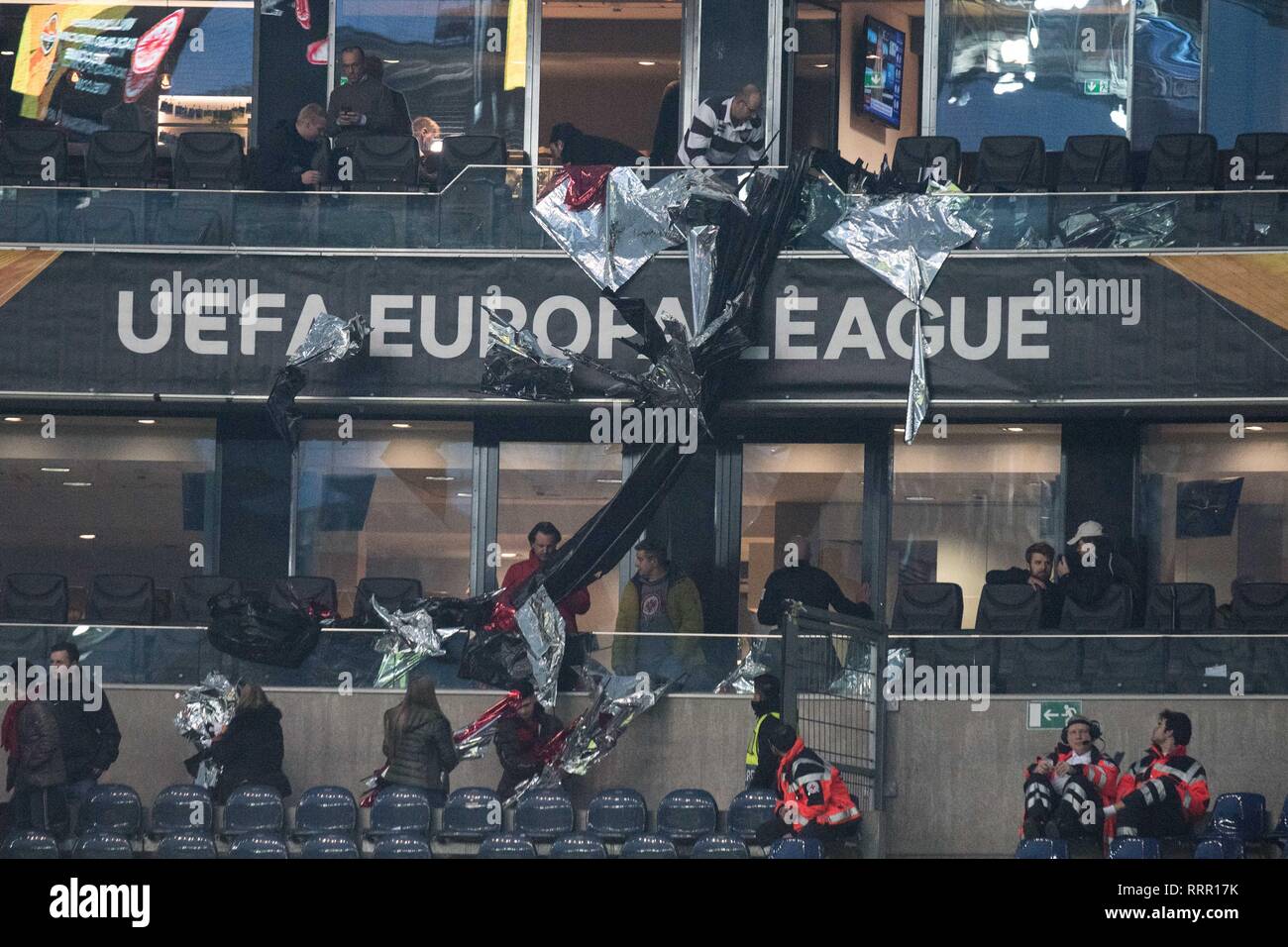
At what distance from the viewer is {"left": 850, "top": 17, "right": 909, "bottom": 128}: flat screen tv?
703 inches

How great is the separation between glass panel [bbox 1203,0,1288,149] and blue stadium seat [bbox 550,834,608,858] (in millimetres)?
9550

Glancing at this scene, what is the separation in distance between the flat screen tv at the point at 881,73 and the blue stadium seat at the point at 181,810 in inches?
352

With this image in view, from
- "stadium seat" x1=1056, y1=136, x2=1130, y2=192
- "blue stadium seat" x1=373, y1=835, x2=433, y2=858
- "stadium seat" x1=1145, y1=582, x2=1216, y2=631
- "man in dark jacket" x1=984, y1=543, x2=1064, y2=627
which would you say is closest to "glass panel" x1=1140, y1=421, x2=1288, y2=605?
"stadium seat" x1=1145, y1=582, x2=1216, y2=631

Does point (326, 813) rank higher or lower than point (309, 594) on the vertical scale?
lower

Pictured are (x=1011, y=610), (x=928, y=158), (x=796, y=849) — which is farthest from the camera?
(x=928, y=158)

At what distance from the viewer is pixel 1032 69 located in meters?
Result: 17.9

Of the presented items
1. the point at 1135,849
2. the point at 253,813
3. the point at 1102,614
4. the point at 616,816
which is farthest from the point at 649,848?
the point at 1102,614

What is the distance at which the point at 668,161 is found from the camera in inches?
673

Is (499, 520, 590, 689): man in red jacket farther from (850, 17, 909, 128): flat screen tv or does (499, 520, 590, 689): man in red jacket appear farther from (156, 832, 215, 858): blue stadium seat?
(850, 17, 909, 128): flat screen tv

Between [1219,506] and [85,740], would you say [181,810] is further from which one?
[1219,506]

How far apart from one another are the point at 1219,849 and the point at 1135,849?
484mm

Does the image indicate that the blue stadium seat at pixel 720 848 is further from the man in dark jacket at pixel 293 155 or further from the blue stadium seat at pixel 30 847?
the man in dark jacket at pixel 293 155

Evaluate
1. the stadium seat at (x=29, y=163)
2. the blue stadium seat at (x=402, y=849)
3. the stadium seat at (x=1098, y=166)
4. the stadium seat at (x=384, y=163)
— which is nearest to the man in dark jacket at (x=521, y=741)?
the blue stadium seat at (x=402, y=849)
